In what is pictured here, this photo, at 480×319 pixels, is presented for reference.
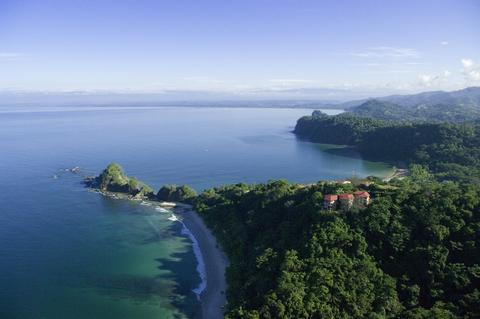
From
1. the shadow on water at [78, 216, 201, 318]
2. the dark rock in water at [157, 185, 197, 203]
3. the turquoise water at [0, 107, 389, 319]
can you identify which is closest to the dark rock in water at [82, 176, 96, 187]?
the turquoise water at [0, 107, 389, 319]

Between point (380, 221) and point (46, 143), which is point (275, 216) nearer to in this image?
point (380, 221)

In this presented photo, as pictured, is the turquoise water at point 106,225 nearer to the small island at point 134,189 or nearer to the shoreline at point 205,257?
the shoreline at point 205,257

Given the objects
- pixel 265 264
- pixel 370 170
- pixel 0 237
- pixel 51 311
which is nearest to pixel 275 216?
pixel 265 264

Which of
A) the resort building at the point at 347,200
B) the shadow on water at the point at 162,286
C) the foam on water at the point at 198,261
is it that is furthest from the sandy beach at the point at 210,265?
the resort building at the point at 347,200

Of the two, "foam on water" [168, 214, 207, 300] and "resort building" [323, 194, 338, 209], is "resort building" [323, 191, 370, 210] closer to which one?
"resort building" [323, 194, 338, 209]

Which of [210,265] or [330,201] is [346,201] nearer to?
[330,201]

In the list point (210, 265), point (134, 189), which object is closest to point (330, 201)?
point (210, 265)
